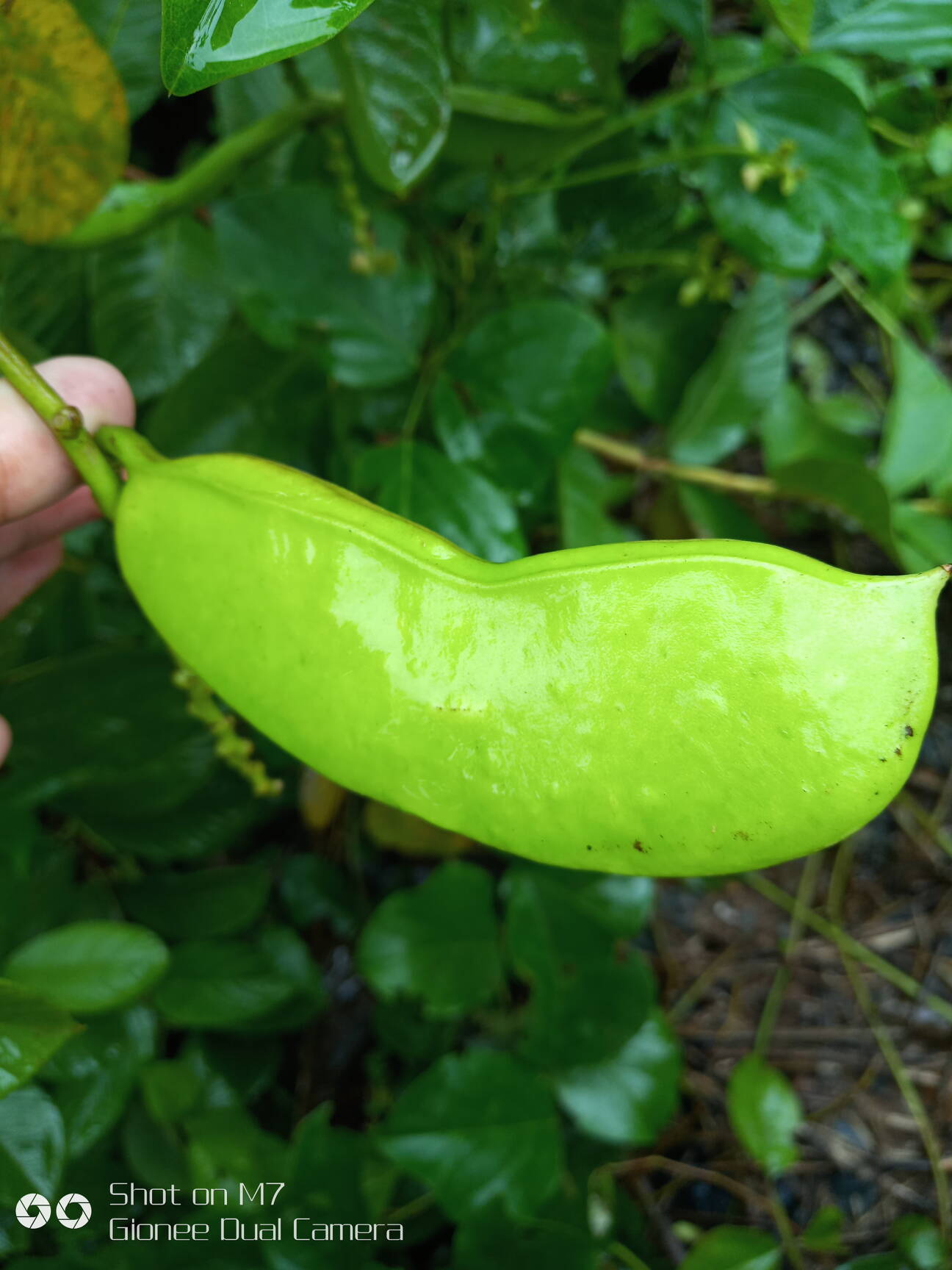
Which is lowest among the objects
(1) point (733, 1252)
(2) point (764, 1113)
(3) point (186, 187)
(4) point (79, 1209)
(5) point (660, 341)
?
(2) point (764, 1113)

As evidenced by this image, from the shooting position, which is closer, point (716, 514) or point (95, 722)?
point (95, 722)

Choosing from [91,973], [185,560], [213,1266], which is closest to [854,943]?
[213,1266]

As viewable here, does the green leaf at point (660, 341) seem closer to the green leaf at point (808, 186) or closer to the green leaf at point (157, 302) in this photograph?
the green leaf at point (808, 186)

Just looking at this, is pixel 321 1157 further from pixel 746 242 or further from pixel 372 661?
pixel 746 242

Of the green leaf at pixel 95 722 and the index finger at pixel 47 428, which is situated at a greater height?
the index finger at pixel 47 428

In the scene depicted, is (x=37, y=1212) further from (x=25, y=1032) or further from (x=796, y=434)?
(x=796, y=434)

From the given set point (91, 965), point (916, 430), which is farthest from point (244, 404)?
point (916, 430)

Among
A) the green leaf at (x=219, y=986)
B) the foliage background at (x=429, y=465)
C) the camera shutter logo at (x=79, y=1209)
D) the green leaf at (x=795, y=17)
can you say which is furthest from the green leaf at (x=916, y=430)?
the camera shutter logo at (x=79, y=1209)
